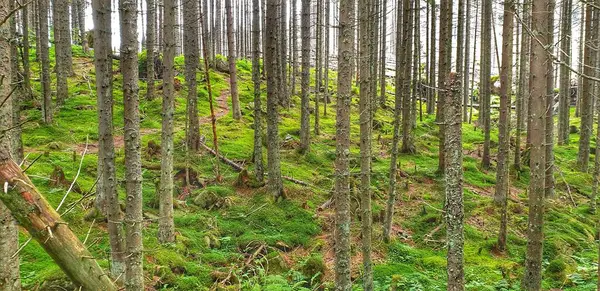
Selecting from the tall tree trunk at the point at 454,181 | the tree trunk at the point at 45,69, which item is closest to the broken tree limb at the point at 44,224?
the tall tree trunk at the point at 454,181

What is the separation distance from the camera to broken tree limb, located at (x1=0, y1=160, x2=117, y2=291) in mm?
2133

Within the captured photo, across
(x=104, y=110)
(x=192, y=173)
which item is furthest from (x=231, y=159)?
(x=104, y=110)

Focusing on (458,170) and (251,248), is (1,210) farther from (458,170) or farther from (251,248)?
(251,248)

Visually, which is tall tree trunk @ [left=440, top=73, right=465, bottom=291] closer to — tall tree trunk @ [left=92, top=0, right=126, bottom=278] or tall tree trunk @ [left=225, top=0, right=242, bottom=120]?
tall tree trunk @ [left=92, top=0, right=126, bottom=278]

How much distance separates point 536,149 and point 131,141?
618 cm

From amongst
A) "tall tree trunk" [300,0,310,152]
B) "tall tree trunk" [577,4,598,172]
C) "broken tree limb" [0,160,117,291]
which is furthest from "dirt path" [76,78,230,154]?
"tall tree trunk" [577,4,598,172]

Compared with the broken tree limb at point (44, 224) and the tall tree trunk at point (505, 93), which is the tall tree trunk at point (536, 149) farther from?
the broken tree limb at point (44, 224)

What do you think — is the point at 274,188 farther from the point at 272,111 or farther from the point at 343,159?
the point at 343,159

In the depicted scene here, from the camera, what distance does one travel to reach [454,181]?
4.53 metres

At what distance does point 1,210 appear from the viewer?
10.4ft

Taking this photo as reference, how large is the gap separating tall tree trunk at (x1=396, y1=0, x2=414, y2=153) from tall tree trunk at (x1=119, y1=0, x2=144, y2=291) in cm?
645

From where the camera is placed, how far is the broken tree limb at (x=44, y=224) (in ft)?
7.00

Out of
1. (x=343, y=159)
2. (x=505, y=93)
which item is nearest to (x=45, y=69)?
(x=343, y=159)

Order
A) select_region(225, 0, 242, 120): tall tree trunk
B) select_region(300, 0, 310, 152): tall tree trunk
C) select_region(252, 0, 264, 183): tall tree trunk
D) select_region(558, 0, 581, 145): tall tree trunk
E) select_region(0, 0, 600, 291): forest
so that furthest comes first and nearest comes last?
select_region(558, 0, 581, 145): tall tree trunk
select_region(225, 0, 242, 120): tall tree trunk
select_region(300, 0, 310, 152): tall tree trunk
select_region(252, 0, 264, 183): tall tree trunk
select_region(0, 0, 600, 291): forest
